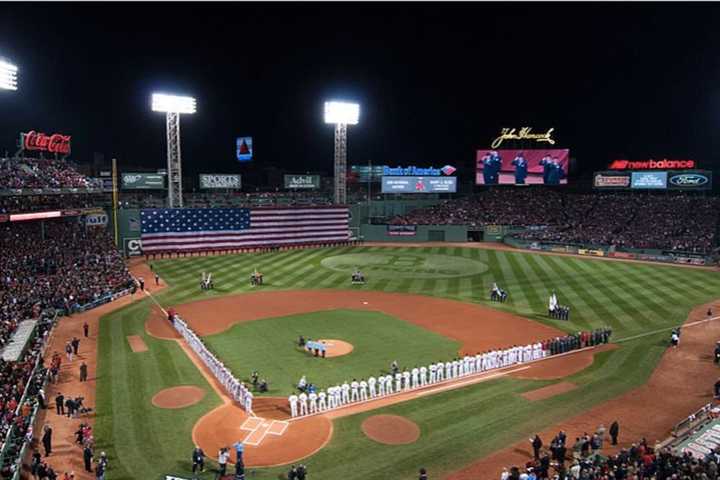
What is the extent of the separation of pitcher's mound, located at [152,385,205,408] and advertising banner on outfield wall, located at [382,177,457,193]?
5854 centimetres

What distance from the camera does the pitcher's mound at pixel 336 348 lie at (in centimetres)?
2773

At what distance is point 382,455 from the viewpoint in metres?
17.9

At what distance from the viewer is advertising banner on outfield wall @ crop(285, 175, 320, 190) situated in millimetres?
75875

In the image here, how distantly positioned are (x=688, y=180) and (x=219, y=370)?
67.3m

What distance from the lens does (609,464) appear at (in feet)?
52.9

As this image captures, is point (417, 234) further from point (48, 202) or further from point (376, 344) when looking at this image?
point (376, 344)

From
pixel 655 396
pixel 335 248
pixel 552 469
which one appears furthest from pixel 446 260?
pixel 552 469

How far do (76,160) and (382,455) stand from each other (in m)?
81.9

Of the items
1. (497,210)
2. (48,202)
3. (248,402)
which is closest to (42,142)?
(48,202)

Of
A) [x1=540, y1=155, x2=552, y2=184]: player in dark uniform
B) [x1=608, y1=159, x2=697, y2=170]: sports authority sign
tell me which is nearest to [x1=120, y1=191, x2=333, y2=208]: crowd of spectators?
[x1=540, y1=155, x2=552, y2=184]: player in dark uniform

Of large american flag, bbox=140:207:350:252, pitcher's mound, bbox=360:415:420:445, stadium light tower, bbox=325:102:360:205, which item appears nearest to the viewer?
pitcher's mound, bbox=360:415:420:445

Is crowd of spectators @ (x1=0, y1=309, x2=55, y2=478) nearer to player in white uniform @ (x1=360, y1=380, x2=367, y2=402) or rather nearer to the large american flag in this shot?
player in white uniform @ (x1=360, y1=380, x2=367, y2=402)

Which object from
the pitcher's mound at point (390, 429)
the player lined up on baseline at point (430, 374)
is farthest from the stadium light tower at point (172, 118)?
the pitcher's mound at point (390, 429)

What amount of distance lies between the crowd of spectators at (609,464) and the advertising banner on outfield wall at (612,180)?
61934 millimetres
